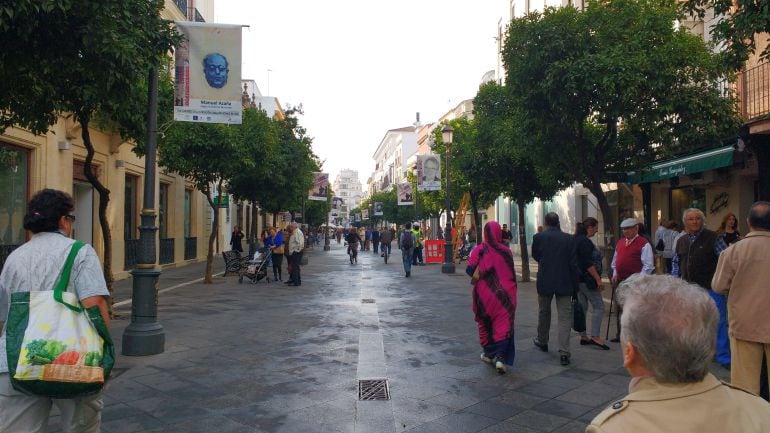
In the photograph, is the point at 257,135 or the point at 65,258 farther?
the point at 257,135

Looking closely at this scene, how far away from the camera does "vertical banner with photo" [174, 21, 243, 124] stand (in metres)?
8.05

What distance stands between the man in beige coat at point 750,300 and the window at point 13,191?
1319 cm

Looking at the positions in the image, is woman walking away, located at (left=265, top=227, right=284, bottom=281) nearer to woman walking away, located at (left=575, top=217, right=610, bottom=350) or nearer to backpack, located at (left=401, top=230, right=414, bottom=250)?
backpack, located at (left=401, top=230, right=414, bottom=250)

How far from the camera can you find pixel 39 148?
13555mm

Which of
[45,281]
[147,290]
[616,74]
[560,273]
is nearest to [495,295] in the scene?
[560,273]

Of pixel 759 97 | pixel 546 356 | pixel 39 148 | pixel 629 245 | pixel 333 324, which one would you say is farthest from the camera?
pixel 39 148

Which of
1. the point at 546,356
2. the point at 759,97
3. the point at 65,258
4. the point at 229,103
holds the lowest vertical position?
the point at 546,356

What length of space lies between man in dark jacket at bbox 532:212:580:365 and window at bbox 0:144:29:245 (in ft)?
36.8

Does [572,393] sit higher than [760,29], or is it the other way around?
[760,29]

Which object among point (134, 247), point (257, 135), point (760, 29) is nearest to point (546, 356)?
point (760, 29)

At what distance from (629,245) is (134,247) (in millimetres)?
16348

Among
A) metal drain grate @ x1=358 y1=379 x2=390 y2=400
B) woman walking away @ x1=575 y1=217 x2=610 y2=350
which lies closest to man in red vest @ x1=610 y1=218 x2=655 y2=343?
woman walking away @ x1=575 y1=217 x2=610 y2=350

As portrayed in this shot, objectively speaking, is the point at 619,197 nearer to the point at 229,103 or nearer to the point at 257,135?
the point at 257,135

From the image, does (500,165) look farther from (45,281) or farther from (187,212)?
(187,212)
